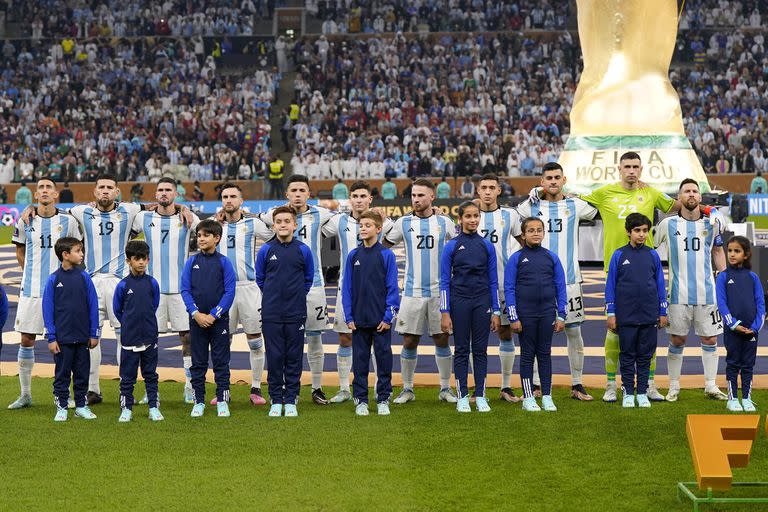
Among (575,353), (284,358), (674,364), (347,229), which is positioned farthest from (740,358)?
(284,358)

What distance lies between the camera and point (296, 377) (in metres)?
8.97

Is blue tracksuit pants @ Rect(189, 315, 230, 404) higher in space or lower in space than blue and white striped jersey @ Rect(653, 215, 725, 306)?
lower

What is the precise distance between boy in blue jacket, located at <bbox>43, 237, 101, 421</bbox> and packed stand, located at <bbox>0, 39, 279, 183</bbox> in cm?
2495

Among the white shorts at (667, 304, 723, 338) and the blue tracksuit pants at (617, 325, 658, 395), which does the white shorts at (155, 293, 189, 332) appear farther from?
the white shorts at (667, 304, 723, 338)

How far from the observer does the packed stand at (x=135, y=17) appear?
4281 cm

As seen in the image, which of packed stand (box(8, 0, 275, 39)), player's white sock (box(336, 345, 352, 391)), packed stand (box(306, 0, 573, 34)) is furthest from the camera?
packed stand (box(8, 0, 275, 39))

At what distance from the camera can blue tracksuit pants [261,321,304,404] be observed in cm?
895

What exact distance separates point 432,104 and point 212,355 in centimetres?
2930

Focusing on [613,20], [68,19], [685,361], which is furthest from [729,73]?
[685,361]

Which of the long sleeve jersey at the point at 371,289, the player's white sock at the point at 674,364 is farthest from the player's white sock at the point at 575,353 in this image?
the long sleeve jersey at the point at 371,289

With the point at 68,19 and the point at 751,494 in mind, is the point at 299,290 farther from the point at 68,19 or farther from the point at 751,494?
the point at 68,19

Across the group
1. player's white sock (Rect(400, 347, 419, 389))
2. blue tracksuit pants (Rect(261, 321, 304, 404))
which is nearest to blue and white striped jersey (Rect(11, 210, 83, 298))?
blue tracksuit pants (Rect(261, 321, 304, 404))

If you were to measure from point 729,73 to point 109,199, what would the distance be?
3237 cm

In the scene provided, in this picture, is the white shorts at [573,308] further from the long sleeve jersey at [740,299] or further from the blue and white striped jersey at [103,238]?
the blue and white striped jersey at [103,238]
